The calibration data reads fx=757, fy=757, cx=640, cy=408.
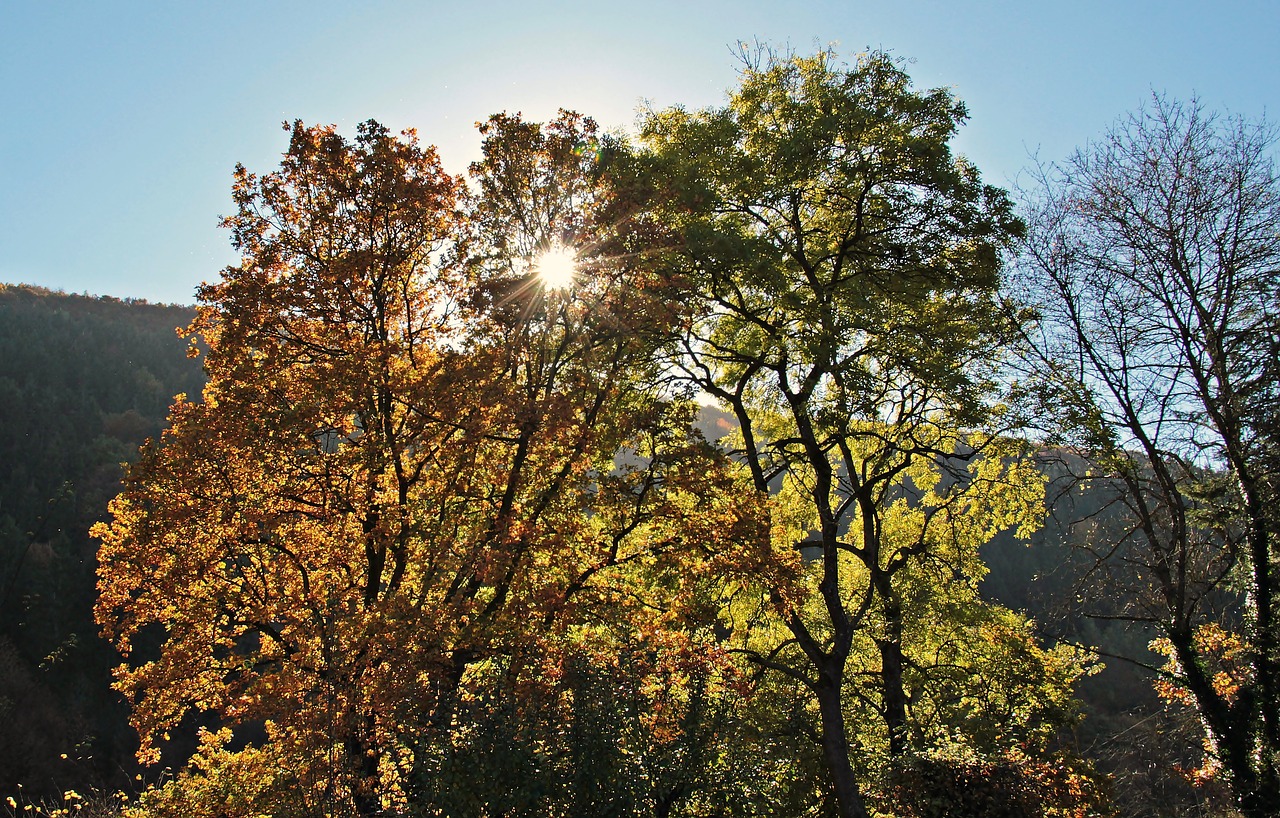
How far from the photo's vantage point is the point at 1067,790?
9.58 metres

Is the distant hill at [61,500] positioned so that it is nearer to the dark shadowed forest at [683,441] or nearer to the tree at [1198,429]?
the dark shadowed forest at [683,441]

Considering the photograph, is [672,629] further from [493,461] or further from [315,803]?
[315,803]

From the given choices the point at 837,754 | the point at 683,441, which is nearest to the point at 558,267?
the point at 683,441

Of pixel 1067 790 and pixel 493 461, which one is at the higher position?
pixel 493 461

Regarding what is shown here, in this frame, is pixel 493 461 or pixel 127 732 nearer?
pixel 493 461

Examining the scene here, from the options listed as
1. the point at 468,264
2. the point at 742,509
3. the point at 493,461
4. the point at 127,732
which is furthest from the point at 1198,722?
the point at 127,732

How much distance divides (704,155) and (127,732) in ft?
157

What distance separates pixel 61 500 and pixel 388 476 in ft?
159

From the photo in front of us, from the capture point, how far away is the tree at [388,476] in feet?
33.7

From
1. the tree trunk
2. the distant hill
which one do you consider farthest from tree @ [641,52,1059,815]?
the distant hill

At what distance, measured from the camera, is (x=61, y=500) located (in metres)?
47.8

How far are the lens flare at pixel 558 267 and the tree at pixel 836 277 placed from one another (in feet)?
4.82

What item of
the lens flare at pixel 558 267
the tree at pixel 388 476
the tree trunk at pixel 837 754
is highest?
the lens flare at pixel 558 267

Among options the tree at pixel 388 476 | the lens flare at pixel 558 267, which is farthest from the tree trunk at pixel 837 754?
the lens flare at pixel 558 267
